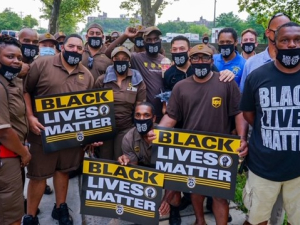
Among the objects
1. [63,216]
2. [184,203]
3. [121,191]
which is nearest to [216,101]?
[121,191]

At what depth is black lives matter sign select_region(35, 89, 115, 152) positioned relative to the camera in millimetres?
3654

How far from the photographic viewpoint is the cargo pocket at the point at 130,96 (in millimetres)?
4152

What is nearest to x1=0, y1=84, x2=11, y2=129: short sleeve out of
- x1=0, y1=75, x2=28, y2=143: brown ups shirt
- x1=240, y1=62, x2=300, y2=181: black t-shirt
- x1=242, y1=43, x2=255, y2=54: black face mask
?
x1=0, y1=75, x2=28, y2=143: brown ups shirt

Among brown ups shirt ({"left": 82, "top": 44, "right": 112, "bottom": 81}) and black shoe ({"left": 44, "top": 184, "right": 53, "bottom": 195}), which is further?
brown ups shirt ({"left": 82, "top": 44, "right": 112, "bottom": 81})

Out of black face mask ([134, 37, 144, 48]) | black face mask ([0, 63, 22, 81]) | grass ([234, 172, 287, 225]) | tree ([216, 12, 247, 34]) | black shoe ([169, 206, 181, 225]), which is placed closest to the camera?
black face mask ([0, 63, 22, 81])

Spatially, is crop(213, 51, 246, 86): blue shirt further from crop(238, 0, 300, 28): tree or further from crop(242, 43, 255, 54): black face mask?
crop(238, 0, 300, 28): tree

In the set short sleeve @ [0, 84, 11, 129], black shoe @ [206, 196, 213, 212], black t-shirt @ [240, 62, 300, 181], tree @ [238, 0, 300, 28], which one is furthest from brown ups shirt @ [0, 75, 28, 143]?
tree @ [238, 0, 300, 28]

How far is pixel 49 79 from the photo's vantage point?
370cm

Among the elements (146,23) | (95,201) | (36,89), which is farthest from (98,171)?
(146,23)

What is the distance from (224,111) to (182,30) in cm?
9085

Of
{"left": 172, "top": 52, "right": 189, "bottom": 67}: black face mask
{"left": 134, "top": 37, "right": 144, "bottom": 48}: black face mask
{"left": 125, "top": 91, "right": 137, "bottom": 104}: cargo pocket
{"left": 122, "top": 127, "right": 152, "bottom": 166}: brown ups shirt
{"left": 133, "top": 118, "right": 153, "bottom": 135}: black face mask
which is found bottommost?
{"left": 122, "top": 127, "right": 152, "bottom": 166}: brown ups shirt

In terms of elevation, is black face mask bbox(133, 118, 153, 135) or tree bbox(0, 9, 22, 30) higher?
A: tree bbox(0, 9, 22, 30)

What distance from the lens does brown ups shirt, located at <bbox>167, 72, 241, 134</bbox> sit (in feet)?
→ 11.2

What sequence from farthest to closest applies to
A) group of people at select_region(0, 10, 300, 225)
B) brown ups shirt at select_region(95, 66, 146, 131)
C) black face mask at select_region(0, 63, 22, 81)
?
brown ups shirt at select_region(95, 66, 146, 131), black face mask at select_region(0, 63, 22, 81), group of people at select_region(0, 10, 300, 225)
